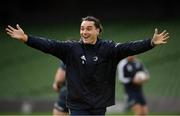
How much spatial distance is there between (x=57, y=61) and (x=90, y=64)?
15.1 m

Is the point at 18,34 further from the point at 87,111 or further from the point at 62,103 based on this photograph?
the point at 62,103

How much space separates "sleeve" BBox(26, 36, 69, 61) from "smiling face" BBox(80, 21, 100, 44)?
290 millimetres

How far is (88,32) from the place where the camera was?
898 cm

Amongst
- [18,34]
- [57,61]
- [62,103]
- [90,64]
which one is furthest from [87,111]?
[57,61]

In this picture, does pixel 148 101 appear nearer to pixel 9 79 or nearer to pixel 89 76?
pixel 9 79

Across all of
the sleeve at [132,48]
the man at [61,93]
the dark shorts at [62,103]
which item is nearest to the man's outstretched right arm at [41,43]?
the sleeve at [132,48]

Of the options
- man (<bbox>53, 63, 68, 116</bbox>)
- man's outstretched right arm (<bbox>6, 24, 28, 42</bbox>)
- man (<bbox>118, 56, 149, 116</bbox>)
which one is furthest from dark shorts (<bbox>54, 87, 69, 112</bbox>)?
man's outstretched right arm (<bbox>6, 24, 28, 42</bbox>)

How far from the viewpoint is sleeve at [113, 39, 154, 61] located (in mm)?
8906

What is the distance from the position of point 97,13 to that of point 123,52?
17.3 m

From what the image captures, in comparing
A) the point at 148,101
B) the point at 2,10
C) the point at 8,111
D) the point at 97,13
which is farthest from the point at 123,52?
the point at 2,10

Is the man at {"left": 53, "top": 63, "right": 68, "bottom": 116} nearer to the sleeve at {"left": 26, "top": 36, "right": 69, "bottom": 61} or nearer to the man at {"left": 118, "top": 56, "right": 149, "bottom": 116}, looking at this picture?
the sleeve at {"left": 26, "top": 36, "right": 69, "bottom": 61}

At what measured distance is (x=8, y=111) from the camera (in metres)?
22.5

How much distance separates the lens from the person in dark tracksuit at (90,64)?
29.3ft

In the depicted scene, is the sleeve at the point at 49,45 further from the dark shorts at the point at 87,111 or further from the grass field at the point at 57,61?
the grass field at the point at 57,61
